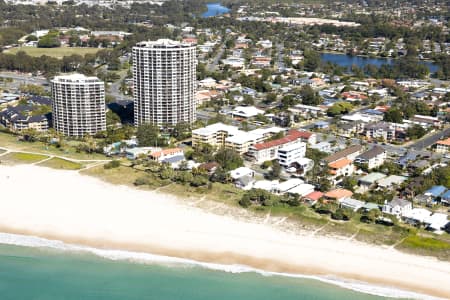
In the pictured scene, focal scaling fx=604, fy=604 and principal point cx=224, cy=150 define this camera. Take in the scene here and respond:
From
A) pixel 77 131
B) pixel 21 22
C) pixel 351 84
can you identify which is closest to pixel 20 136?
pixel 77 131

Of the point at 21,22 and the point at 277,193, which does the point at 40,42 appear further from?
the point at 277,193

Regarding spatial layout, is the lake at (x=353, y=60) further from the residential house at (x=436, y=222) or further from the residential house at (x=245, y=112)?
the residential house at (x=436, y=222)

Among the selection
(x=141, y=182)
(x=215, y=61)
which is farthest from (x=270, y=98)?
(x=215, y=61)

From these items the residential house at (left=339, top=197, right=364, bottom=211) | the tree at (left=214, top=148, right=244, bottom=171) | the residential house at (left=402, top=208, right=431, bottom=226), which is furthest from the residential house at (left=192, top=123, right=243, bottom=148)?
the residential house at (left=402, top=208, right=431, bottom=226)

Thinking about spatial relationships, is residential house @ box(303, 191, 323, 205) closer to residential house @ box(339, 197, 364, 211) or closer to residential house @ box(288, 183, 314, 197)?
residential house @ box(288, 183, 314, 197)

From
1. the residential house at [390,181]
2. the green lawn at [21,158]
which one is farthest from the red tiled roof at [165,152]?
the residential house at [390,181]
